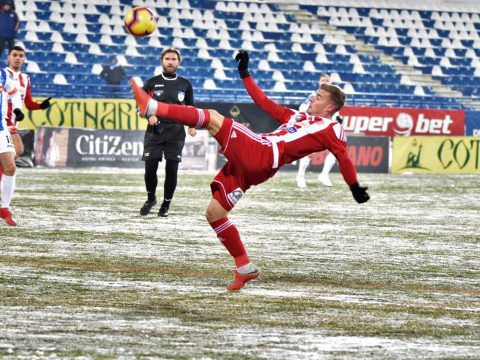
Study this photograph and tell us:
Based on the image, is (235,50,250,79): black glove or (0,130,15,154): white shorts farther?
(0,130,15,154): white shorts

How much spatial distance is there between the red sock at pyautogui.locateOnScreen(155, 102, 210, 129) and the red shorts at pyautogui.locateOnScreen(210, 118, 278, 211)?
25 centimetres

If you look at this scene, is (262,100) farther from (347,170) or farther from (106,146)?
(106,146)

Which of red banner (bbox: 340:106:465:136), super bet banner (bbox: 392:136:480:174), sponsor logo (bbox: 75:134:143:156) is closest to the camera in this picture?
sponsor logo (bbox: 75:134:143:156)

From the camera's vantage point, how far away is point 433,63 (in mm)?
36344

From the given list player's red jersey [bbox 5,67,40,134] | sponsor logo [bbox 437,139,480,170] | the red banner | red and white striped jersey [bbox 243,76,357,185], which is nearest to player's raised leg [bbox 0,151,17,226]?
player's red jersey [bbox 5,67,40,134]

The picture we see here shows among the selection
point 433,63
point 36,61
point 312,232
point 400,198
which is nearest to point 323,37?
point 433,63

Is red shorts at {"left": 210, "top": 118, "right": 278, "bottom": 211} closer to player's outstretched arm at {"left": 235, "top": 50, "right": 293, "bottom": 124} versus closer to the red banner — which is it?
player's outstretched arm at {"left": 235, "top": 50, "right": 293, "bottom": 124}

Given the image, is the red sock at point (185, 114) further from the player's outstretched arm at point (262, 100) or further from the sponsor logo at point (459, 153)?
the sponsor logo at point (459, 153)

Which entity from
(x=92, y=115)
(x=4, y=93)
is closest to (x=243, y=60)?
(x=4, y=93)

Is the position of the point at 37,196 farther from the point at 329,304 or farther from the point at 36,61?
the point at 36,61

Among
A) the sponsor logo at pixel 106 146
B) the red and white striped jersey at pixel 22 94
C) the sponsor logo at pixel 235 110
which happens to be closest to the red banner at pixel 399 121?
the sponsor logo at pixel 235 110

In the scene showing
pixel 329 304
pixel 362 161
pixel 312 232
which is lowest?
pixel 362 161

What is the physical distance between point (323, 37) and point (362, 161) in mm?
9881

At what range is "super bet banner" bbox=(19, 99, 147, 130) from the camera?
26.0 metres
